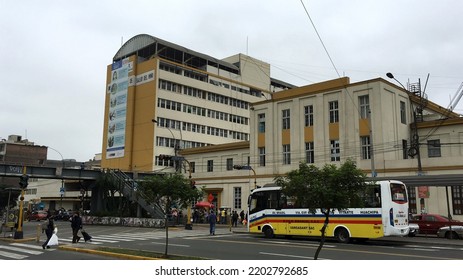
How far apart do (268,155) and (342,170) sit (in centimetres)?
3350

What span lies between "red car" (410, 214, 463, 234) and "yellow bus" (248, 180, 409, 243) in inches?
285

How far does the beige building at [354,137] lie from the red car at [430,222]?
4460mm

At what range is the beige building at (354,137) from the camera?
3547 centimetres

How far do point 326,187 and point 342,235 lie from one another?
39.4 feet

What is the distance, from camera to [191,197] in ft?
79.6

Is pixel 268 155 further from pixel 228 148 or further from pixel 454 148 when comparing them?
pixel 454 148

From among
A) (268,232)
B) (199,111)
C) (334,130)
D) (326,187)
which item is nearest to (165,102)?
(199,111)

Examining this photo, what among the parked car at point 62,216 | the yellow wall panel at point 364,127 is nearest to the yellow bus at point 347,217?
the yellow wall panel at point 364,127

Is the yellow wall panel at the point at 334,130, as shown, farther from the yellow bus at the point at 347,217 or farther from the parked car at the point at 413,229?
the yellow bus at the point at 347,217

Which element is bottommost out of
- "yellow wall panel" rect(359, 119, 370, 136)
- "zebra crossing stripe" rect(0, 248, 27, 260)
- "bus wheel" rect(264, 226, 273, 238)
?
"zebra crossing stripe" rect(0, 248, 27, 260)

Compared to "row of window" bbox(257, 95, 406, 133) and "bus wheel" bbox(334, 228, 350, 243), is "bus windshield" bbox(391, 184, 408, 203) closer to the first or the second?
"bus wheel" bbox(334, 228, 350, 243)

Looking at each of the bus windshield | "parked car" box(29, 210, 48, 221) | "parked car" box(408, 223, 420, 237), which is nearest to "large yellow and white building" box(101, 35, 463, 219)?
"parked car" box(408, 223, 420, 237)

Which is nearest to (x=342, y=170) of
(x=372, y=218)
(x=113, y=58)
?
(x=372, y=218)

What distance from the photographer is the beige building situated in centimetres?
3547
